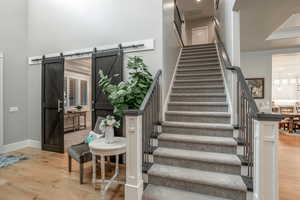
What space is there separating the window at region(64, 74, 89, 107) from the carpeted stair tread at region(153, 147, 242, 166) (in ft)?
17.9

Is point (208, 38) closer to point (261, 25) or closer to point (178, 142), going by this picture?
point (261, 25)

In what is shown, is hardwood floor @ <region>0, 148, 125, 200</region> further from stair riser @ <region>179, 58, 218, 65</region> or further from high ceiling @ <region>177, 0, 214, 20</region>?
high ceiling @ <region>177, 0, 214, 20</region>

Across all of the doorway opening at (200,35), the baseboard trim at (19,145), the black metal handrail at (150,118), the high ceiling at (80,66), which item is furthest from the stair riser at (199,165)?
the doorway opening at (200,35)

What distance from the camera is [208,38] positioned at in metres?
8.80

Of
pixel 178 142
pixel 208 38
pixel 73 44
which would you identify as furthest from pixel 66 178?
pixel 208 38

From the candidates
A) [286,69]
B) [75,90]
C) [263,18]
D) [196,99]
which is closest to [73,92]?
[75,90]

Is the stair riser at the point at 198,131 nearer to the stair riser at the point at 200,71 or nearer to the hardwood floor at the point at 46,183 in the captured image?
the hardwood floor at the point at 46,183

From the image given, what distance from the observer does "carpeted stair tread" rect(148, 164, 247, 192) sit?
193cm

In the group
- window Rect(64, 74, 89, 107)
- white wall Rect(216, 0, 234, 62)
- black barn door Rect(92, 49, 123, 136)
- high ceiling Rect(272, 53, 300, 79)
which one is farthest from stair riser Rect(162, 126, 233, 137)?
high ceiling Rect(272, 53, 300, 79)

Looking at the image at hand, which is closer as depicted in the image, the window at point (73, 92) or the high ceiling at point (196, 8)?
the window at point (73, 92)

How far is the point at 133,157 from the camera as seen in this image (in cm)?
204

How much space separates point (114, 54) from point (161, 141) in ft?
6.71

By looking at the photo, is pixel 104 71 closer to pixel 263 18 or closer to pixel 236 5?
pixel 236 5

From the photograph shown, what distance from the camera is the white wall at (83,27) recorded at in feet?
10.4
